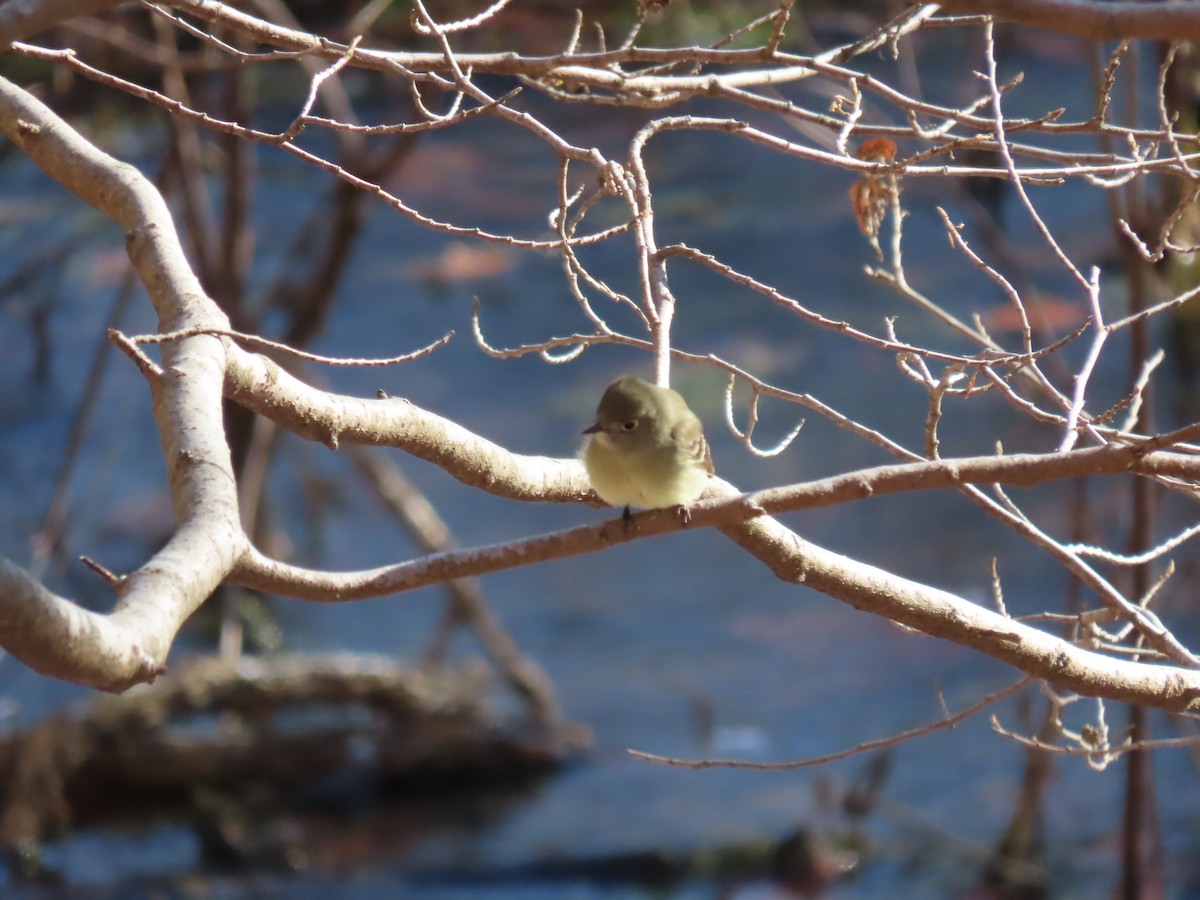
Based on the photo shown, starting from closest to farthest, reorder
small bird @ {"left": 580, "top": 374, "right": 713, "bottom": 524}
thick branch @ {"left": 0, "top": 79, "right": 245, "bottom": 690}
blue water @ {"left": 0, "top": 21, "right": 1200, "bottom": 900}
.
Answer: thick branch @ {"left": 0, "top": 79, "right": 245, "bottom": 690}, small bird @ {"left": 580, "top": 374, "right": 713, "bottom": 524}, blue water @ {"left": 0, "top": 21, "right": 1200, "bottom": 900}

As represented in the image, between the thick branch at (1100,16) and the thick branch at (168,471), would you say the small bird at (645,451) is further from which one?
the thick branch at (1100,16)

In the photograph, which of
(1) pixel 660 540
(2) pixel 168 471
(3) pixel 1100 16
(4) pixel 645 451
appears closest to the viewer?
(3) pixel 1100 16

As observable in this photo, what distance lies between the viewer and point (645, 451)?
91.7 inches

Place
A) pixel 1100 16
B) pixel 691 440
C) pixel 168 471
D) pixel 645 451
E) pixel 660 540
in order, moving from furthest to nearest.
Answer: pixel 660 540 → pixel 691 440 → pixel 645 451 → pixel 168 471 → pixel 1100 16

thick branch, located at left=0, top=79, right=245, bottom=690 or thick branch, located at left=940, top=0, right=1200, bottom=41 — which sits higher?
thick branch, located at left=940, top=0, right=1200, bottom=41

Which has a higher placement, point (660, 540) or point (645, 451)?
point (645, 451)

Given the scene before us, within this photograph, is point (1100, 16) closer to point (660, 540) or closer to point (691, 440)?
point (691, 440)

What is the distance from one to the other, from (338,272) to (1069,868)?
3.77 metres

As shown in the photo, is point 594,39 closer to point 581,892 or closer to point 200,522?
point 581,892

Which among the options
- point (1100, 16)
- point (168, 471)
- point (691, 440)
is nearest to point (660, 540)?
point (691, 440)

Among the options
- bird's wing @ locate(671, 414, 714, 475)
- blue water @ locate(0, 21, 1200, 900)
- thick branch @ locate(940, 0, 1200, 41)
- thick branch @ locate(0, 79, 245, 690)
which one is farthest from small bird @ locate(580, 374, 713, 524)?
blue water @ locate(0, 21, 1200, 900)

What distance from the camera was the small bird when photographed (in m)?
2.35

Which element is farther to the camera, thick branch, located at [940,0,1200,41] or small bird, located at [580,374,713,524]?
small bird, located at [580,374,713,524]

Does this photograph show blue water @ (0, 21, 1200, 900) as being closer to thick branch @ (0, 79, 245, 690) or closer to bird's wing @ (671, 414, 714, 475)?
bird's wing @ (671, 414, 714, 475)
